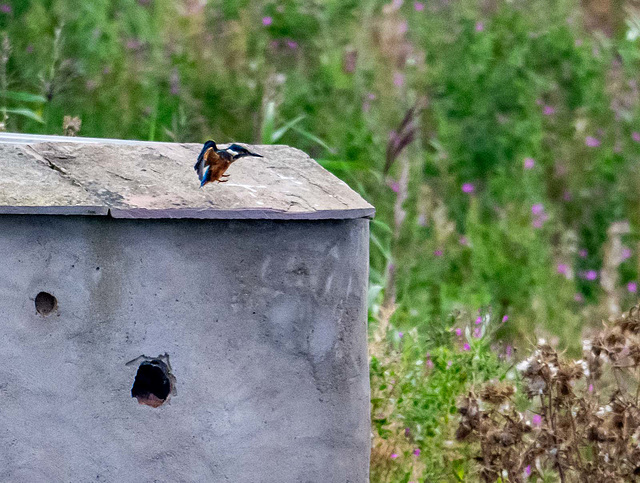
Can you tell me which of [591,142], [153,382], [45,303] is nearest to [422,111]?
[591,142]

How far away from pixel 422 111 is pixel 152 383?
13.7 feet

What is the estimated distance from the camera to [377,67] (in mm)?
6605

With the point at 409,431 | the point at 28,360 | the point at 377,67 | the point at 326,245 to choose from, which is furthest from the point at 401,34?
the point at 28,360

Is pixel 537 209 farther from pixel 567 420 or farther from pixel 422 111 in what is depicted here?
pixel 567 420

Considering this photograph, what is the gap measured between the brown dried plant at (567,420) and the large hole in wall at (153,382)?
2.96 feet

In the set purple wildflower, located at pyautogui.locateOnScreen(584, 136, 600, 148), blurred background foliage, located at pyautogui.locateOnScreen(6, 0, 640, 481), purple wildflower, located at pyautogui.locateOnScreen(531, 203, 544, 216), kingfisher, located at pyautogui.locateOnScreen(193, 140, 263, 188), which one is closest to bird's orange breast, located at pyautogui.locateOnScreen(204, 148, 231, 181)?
kingfisher, located at pyautogui.locateOnScreen(193, 140, 263, 188)

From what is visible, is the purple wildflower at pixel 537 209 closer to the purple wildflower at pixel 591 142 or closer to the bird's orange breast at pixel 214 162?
the purple wildflower at pixel 591 142

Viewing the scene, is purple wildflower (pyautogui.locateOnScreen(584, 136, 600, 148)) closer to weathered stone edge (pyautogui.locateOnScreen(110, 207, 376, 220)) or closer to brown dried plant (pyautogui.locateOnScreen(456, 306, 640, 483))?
brown dried plant (pyautogui.locateOnScreen(456, 306, 640, 483))

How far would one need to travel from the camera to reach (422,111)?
6.54 meters

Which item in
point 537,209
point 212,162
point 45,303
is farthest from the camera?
point 537,209

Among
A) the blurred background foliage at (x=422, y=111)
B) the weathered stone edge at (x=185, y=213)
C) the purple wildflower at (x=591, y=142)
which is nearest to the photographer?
the weathered stone edge at (x=185, y=213)

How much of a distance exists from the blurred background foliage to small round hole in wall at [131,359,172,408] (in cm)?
197

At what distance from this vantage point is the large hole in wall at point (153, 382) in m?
2.61

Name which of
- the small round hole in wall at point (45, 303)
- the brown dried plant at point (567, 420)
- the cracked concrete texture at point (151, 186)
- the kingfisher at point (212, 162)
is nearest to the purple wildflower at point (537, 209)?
the brown dried plant at point (567, 420)
